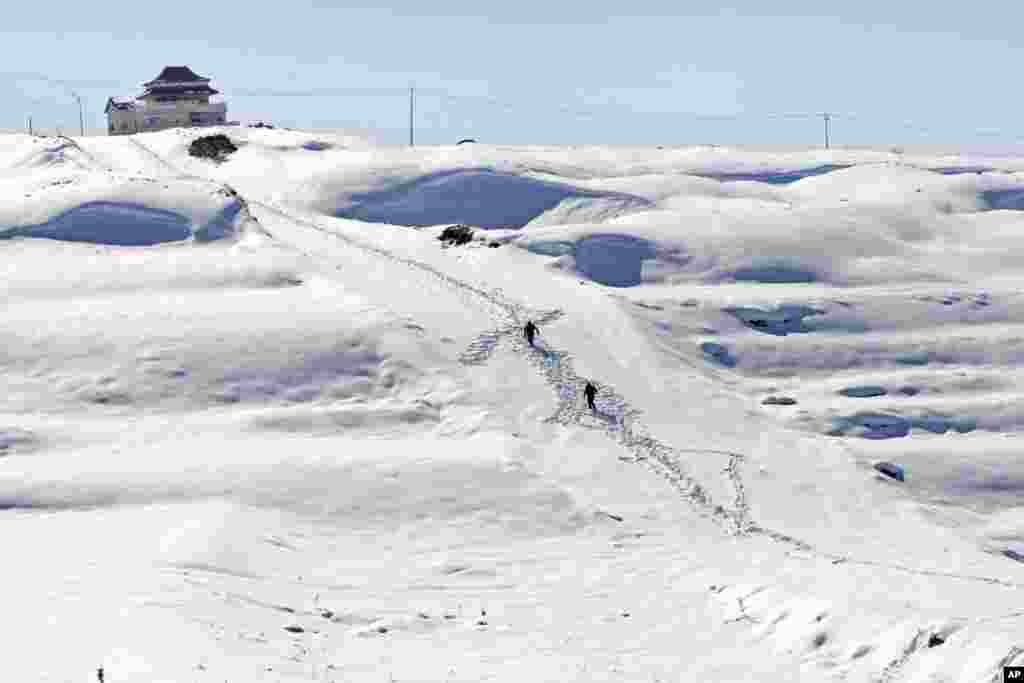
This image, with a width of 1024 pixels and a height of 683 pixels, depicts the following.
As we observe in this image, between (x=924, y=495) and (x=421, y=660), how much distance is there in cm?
2413

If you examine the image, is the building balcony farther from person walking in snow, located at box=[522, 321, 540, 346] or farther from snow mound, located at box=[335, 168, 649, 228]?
person walking in snow, located at box=[522, 321, 540, 346]

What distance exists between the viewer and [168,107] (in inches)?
5399

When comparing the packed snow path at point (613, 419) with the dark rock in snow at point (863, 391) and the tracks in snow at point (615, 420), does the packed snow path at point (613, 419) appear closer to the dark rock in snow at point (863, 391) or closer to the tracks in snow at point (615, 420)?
the tracks in snow at point (615, 420)

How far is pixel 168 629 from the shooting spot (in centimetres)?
2333

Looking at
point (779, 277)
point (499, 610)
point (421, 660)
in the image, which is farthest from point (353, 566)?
point (779, 277)

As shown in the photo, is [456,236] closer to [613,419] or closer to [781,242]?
[781,242]

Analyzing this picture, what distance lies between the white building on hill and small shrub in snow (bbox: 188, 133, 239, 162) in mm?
34062

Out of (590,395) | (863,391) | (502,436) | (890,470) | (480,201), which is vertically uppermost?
(480,201)

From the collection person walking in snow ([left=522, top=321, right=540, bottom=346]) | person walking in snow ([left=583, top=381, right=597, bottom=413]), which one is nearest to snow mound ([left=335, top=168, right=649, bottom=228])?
person walking in snow ([left=522, top=321, right=540, bottom=346])

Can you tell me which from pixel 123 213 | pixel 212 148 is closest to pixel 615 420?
pixel 123 213

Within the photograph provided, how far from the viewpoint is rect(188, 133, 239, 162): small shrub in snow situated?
329ft

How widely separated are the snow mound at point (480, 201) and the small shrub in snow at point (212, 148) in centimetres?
2049

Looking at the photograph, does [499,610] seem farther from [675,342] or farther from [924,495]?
[675,342]

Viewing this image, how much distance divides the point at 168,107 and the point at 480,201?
64469mm
